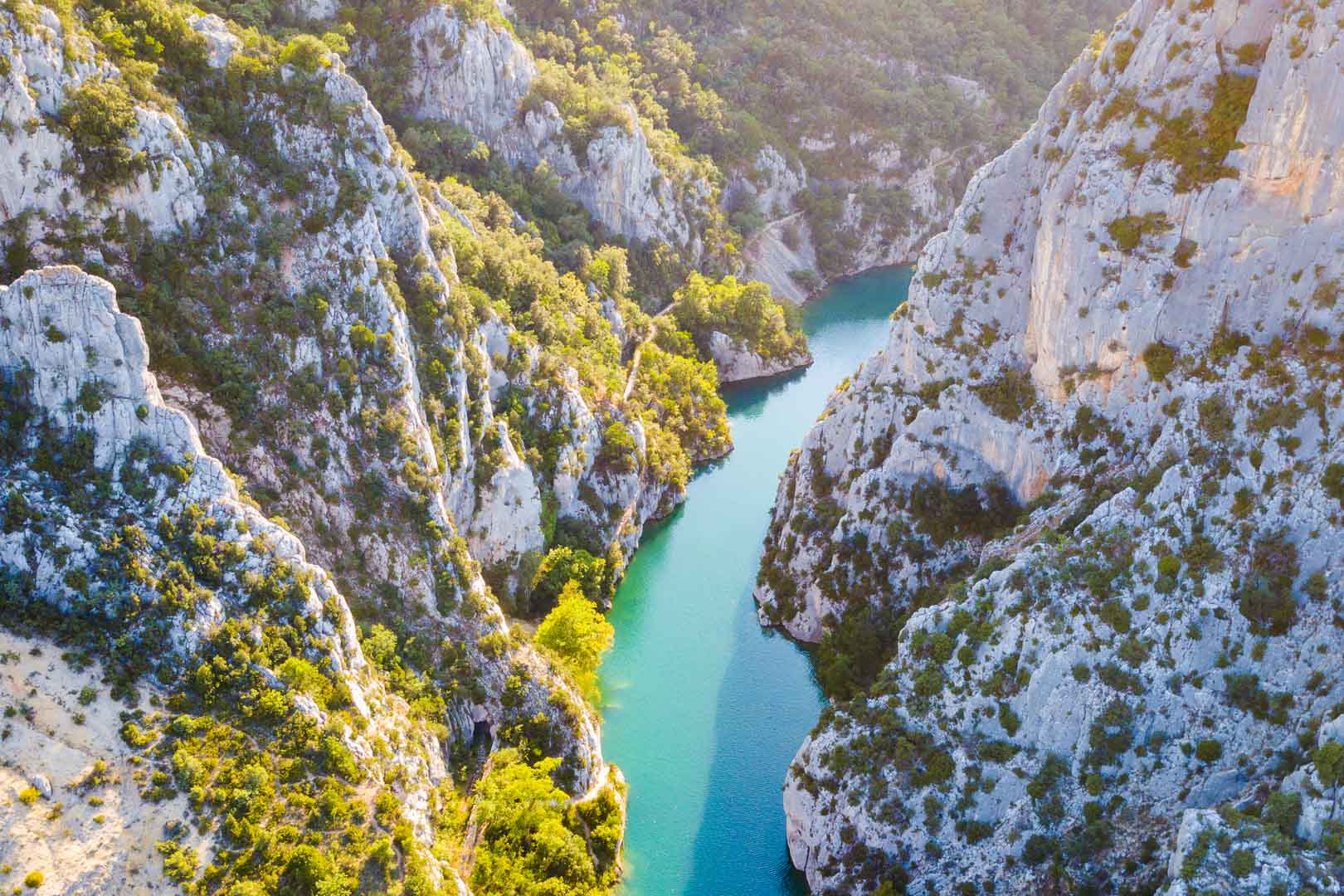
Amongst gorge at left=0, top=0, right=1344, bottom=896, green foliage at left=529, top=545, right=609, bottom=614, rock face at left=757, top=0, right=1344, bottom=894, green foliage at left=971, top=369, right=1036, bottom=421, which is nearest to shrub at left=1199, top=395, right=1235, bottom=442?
rock face at left=757, top=0, right=1344, bottom=894

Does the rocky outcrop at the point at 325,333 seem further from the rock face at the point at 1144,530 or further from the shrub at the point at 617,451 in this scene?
the rock face at the point at 1144,530

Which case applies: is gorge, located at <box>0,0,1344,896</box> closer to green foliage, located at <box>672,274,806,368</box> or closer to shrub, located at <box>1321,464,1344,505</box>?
shrub, located at <box>1321,464,1344,505</box>

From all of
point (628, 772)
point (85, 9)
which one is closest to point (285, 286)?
point (85, 9)

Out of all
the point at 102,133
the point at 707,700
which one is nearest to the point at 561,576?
the point at 707,700

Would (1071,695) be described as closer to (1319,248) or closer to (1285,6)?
(1319,248)

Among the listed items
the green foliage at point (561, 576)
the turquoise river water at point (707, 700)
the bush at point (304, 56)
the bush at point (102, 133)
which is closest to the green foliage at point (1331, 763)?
the turquoise river water at point (707, 700)

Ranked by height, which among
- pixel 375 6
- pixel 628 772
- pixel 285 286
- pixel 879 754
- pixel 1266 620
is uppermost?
pixel 375 6

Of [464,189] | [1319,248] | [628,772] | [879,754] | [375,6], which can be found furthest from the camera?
[375,6]

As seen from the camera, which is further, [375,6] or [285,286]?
[375,6]
